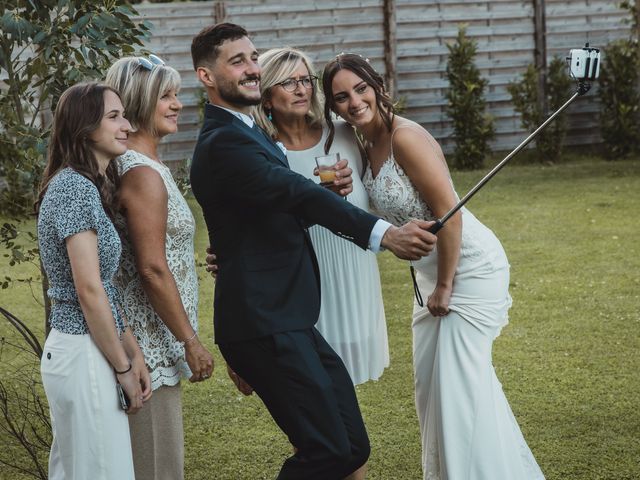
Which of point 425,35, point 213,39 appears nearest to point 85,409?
point 213,39

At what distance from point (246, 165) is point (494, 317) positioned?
1.22 metres

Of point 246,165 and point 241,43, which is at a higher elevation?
point 241,43

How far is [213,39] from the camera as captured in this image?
10.0 feet

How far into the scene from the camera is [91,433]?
273 centimetres

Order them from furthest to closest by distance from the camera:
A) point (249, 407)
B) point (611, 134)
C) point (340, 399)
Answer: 1. point (611, 134)
2. point (249, 407)
3. point (340, 399)

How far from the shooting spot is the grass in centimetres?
444

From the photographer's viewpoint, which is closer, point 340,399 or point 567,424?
point 340,399

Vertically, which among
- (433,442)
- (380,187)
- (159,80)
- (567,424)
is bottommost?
(567,424)

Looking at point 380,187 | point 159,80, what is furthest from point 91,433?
point 380,187

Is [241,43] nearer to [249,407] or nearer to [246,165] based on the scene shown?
[246,165]

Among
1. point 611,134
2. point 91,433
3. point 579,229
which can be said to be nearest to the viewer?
point 91,433

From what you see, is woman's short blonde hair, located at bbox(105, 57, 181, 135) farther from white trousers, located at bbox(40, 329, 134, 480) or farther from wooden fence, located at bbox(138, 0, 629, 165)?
wooden fence, located at bbox(138, 0, 629, 165)

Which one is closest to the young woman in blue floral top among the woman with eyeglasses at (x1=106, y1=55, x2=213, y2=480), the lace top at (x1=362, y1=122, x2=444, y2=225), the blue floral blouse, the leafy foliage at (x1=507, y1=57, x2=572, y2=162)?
the blue floral blouse

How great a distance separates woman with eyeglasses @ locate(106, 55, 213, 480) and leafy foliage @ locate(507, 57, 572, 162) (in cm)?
929
